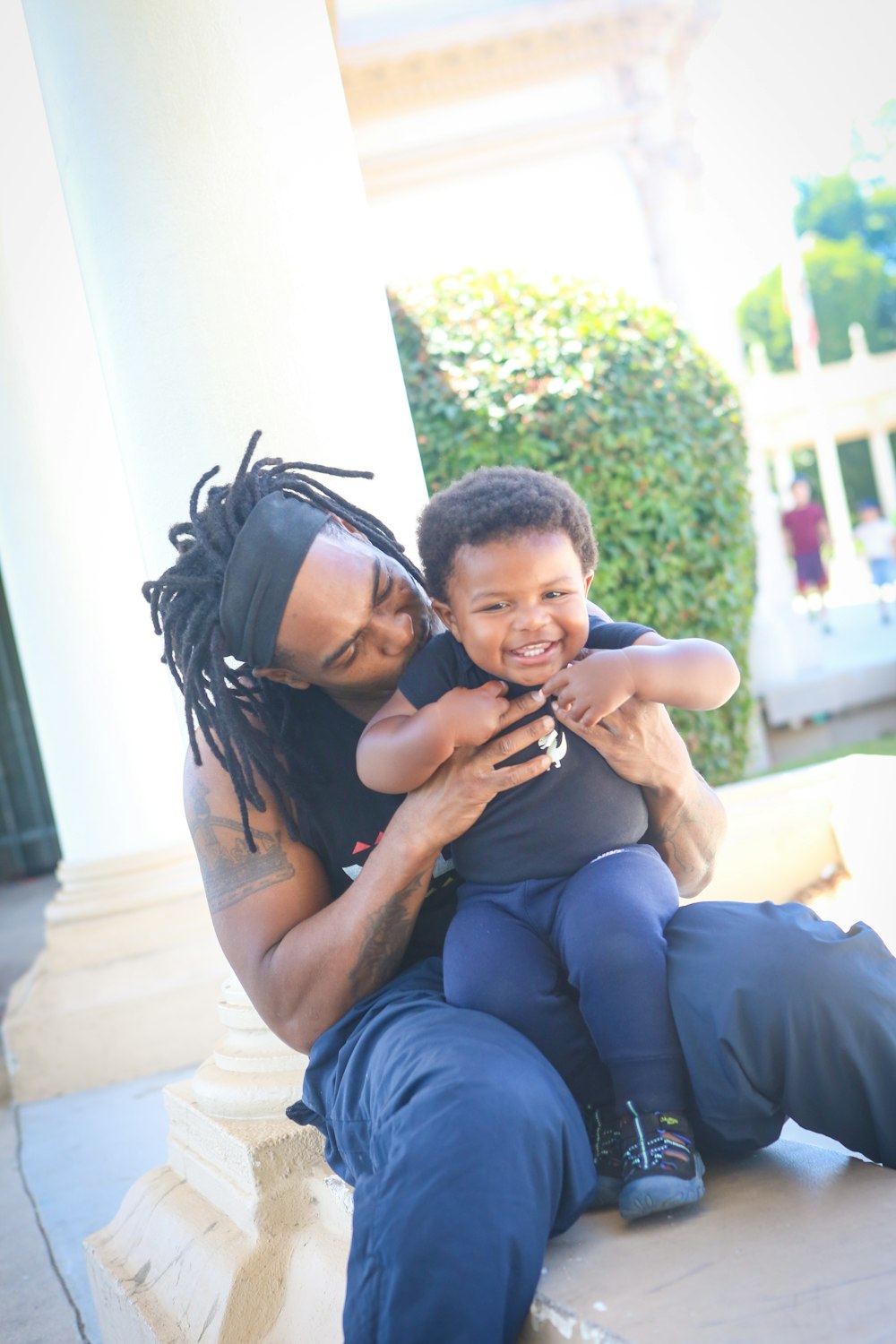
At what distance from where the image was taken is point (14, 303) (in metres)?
5.02

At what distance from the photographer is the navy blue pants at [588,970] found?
5.95 ft

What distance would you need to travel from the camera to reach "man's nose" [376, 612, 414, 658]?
2.19 metres

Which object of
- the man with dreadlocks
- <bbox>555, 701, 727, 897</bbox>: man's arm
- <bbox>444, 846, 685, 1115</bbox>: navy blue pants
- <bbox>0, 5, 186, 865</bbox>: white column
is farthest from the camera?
<bbox>0, 5, 186, 865</bbox>: white column

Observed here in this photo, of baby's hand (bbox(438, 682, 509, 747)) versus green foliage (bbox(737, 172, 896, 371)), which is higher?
green foliage (bbox(737, 172, 896, 371))

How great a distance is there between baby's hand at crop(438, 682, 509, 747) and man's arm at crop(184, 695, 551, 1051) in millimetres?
36

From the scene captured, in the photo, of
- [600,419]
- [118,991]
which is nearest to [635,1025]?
[118,991]

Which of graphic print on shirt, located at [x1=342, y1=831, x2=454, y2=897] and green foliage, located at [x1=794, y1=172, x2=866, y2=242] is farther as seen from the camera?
green foliage, located at [x1=794, y1=172, x2=866, y2=242]

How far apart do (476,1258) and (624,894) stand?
0.61 meters

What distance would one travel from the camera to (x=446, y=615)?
2.19m

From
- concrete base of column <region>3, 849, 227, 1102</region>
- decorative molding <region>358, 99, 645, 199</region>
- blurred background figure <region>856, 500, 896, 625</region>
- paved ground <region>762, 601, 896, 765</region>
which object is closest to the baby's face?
concrete base of column <region>3, 849, 227, 1102</region>

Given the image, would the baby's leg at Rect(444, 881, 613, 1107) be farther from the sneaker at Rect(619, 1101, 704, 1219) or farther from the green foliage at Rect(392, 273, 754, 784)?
the green foliage at Rect(392, 273, 754, 784)

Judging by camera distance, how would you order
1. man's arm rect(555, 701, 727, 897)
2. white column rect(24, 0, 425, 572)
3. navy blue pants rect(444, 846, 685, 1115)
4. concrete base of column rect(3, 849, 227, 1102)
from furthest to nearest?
concrete base of column rect(3, 849, 227, 1102) → white column rect(24, 0, 425, 572) → man's arm rect(555, 701, 727, 897) → navy blue pants rect(444, 846, 685, 1115)

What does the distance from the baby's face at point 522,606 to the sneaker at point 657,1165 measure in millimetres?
712

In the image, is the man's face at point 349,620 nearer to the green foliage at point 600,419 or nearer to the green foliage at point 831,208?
the green foliage at point 600,419
